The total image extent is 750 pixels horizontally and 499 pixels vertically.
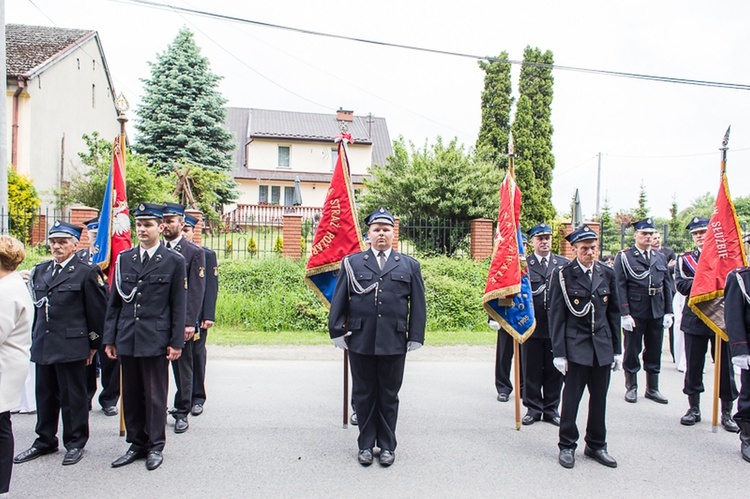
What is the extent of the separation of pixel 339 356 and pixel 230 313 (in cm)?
336

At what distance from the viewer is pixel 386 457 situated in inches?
188

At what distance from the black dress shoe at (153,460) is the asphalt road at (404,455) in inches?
3.3

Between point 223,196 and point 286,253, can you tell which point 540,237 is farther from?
point 223,196

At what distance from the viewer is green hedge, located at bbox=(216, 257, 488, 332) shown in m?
11.9

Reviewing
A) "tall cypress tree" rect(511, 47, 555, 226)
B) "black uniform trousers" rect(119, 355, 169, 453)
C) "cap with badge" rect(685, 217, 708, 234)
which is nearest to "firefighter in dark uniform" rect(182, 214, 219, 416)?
"black uniform trousers" rect(119, 355, 169, 453)

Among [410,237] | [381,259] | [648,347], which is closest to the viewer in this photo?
[381,259]

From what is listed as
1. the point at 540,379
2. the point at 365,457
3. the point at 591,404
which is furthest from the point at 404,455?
the point at 540,379

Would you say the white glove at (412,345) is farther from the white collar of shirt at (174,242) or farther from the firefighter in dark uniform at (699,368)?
the firefighter in dark uniform at (699,368)

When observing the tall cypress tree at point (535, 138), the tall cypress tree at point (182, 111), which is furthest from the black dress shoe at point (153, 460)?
the tall cypress tree at point (182, 111)

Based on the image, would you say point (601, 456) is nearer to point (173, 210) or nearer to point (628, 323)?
point (628, 323)

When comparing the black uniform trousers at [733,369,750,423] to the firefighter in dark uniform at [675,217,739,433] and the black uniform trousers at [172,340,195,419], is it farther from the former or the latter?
the black uniform trousers at [172,340,195,419]

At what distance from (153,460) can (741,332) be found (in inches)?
201

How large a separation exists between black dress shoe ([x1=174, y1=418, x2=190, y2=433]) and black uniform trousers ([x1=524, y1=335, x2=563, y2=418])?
3.51 m

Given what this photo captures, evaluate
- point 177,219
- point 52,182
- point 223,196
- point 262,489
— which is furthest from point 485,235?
point 52,182
